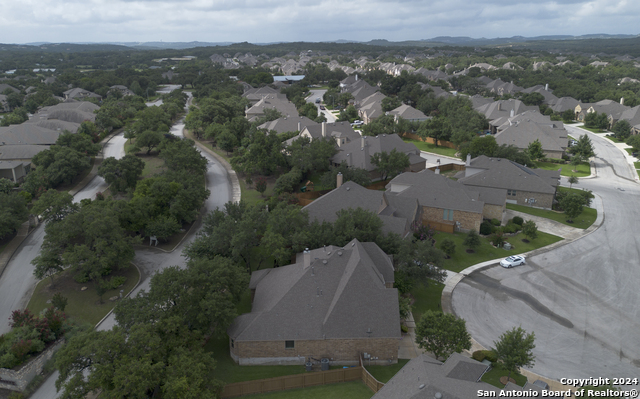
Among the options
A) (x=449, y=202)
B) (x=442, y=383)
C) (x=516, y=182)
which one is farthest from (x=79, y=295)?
(x=516, y=182)

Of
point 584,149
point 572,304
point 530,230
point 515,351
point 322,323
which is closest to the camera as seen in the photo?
point 515,351

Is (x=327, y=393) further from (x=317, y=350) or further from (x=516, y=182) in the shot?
(x=516, y=182)

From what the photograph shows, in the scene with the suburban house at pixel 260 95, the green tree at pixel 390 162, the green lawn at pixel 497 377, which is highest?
the suburban house at pixel 260 95

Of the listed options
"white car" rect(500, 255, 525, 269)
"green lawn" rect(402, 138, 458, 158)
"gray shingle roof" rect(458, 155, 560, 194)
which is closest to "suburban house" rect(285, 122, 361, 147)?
"green lawn" rect(402, 138, 458, 158)

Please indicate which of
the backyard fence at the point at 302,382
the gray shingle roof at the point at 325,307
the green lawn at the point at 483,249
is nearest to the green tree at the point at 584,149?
the green lawn at the point at 483,249

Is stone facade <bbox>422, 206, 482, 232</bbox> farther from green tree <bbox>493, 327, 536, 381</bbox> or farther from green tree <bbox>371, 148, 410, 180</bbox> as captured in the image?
green tree <bbox>493, 327, 536, 381</bbox>

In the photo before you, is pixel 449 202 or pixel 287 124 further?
pixel 287 124

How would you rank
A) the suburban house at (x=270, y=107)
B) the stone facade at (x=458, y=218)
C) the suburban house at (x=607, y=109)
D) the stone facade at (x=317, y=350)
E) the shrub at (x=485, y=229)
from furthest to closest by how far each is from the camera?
the suburban house at (x=607, y=109), the suburban house at (x=270, y=107), the stone facade at (x=458, y=218), the shrub at (x=485, y=229), the stone facade at (x=317, y=350)

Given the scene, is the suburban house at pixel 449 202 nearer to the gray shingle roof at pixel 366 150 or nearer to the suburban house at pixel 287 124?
the gray shingle roof at pixel 366 150
